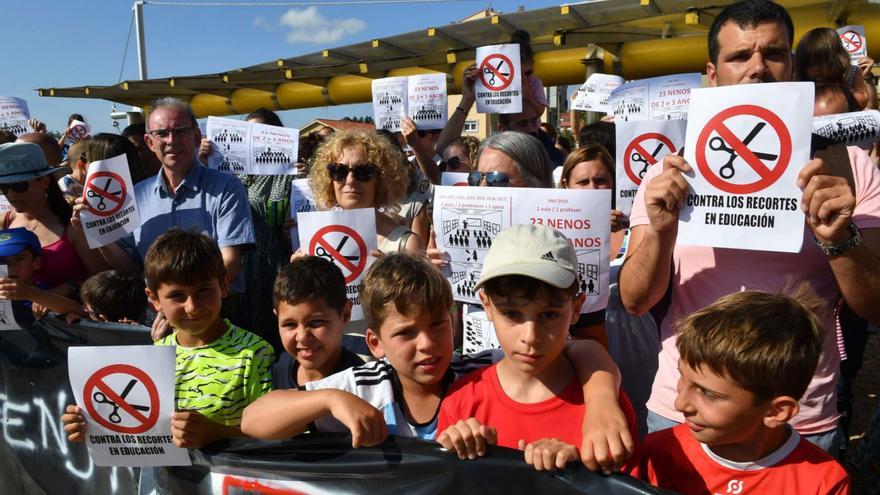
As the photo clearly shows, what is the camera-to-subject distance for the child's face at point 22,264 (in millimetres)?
3590

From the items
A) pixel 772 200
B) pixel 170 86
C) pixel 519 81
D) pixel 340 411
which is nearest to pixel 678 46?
pixel 519 81

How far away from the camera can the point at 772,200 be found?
76.7 inches

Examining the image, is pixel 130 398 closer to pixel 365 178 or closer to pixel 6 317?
pixel 6 317

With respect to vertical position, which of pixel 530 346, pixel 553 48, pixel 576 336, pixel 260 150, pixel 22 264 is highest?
pixel 553 48

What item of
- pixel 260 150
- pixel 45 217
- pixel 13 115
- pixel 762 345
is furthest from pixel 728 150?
pixel 13 115

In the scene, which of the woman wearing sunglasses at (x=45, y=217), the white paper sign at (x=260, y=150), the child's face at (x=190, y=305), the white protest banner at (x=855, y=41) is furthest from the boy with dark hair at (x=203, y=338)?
the white protest banner at (x=855, y=41)

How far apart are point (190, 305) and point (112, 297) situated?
44.7 inches

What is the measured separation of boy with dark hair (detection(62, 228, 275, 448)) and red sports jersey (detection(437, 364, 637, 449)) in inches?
37.2

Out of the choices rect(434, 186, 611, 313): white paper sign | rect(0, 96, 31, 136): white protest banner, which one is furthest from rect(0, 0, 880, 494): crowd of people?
rect(0, 96, 31, 136): white protest banner

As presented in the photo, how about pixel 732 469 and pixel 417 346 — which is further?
pixel 417 346

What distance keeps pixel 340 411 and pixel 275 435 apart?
11.8 inches

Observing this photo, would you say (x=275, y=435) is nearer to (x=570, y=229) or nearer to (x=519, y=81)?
(x=570, y=229)

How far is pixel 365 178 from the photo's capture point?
3.67m

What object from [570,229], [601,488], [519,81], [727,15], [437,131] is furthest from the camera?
[437,131]
